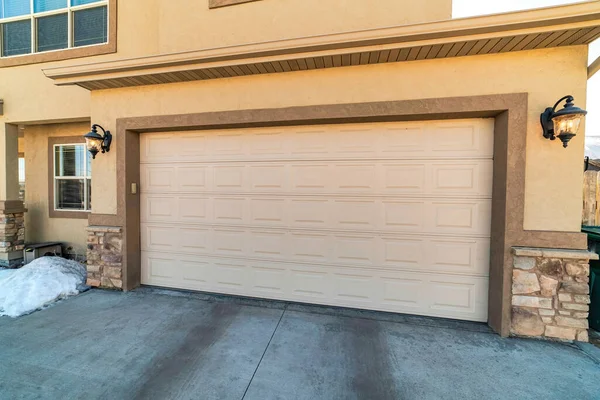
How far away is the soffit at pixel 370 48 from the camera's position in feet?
8.28

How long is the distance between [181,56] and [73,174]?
4.07 meters

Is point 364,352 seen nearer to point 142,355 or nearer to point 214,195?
point 142,355

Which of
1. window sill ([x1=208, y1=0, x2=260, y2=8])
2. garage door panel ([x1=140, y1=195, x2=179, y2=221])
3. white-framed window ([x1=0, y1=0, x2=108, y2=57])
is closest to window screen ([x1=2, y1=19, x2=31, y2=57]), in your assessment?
white-framed window ([x1=0, y1=0, x2=108, y2=57])

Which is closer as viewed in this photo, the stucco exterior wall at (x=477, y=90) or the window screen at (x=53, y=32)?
the stucco exterior wall at (x=477, y=90)

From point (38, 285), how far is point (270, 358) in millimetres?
3828

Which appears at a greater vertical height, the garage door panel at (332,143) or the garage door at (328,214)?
the garage door panel at (332,143)

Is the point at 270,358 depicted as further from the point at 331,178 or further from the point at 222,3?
the point at 222,3

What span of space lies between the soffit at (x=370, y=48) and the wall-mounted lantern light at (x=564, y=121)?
72 centimetres

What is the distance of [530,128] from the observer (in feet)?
9.44

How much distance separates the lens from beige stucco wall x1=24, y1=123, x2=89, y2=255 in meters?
5.40

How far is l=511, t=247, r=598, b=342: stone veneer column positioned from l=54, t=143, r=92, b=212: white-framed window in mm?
7316

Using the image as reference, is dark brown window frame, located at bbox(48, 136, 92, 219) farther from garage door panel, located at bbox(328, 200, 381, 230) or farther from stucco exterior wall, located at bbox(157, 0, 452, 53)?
garage door panel, located at bbox(328, 200, 381, 230)

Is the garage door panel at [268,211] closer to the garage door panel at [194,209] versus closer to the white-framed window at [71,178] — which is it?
the garage door panel at [194,209]

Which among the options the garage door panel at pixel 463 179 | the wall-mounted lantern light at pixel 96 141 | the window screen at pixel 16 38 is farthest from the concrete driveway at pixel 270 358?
the window screen at pixel 16 38
